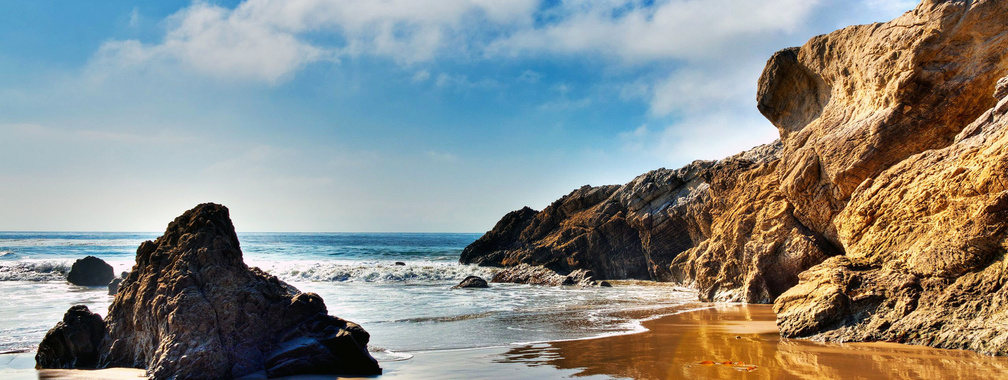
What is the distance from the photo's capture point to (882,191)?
9.62 meters

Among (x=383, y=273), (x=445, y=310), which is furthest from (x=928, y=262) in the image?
(x=383, y=273)

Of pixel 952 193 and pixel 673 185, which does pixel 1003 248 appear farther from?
pixel 673 185

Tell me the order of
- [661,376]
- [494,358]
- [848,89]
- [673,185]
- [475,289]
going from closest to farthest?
[661,376], [494,358], [848,89], [475,289], [673,185]

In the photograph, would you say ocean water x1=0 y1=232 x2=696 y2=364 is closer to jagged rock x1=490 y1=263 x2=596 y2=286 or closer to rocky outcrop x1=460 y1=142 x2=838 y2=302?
jagged rock x1=490 y1=263 x2=596 y2=286

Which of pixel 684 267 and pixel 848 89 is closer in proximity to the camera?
pixel 848 89

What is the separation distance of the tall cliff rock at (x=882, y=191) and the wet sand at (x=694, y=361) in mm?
640

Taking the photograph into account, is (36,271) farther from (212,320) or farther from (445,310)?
(212,320)

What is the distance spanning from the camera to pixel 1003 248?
7305 millimetres

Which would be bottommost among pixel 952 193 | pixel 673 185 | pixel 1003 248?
pixel 1003 248

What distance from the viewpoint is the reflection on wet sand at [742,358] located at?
6633mm

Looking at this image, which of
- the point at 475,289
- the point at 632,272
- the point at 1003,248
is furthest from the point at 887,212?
the point at 632,272

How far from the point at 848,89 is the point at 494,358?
394 inches

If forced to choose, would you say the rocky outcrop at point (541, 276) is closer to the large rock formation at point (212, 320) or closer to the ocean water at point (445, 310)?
the ocean water at point (445, 310)

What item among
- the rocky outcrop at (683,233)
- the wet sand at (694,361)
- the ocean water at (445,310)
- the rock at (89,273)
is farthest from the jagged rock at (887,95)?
the rock at (89,273)
